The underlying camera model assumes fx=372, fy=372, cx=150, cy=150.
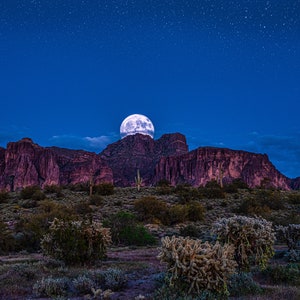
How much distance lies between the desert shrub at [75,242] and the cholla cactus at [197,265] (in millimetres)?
6452

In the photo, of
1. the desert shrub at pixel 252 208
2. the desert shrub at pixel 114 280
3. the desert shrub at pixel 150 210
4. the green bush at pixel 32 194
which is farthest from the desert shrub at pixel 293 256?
the green bush at pixel 32 194

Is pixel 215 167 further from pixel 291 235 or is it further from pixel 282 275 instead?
pixel 282 275

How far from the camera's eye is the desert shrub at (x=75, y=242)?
13.8 m

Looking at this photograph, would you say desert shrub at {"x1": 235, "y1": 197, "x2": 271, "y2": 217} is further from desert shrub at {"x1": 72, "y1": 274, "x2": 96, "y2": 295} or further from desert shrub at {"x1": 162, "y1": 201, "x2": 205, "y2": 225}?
desert shrub at {"x1": 72, "y1": 274, "x2": 96, "y2": 295}

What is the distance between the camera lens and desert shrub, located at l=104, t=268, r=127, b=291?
10.1 metres

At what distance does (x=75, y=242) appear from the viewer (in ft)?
45.1

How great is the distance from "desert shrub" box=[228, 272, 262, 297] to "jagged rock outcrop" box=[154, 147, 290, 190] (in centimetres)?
11155

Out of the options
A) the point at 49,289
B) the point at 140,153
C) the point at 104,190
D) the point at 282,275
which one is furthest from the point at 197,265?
the point at 140,153

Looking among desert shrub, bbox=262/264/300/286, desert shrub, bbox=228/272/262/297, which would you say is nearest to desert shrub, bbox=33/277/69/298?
desert shrub, bbox=228/272/262/297

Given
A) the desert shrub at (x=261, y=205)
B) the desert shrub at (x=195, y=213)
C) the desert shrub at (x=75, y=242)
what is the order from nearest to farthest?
1. the desert shrub at (x=75, y=242)
2. the desert shrub at (x=195, y=213)
3. the desert shrub at (x=261, y=205)

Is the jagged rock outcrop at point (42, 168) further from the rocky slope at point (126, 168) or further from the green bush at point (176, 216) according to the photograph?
the green bush at point (176, 216)

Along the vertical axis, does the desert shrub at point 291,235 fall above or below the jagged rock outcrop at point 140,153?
below

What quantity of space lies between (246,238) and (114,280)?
3771 millimetres

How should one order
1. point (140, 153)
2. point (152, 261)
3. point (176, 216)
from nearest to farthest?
1. point (152, 261)
2. point (176, 216)
3. point (140, 153)
